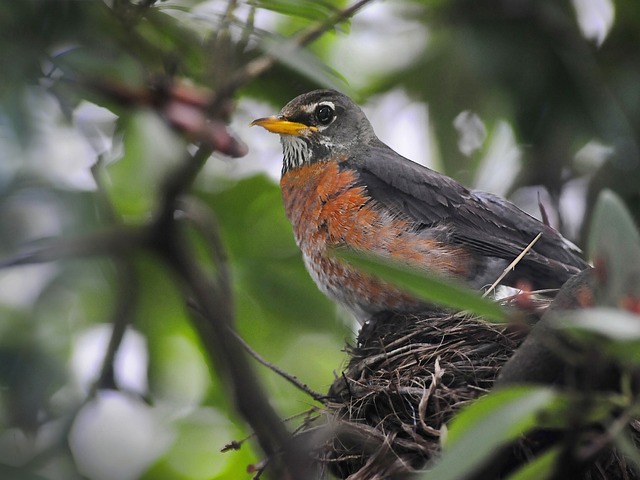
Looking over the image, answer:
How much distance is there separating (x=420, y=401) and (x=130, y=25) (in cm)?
169

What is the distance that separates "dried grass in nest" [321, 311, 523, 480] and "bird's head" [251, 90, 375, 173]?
3.86ft

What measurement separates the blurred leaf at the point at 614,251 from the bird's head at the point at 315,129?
296 centimetres

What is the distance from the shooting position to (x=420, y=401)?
333 cm

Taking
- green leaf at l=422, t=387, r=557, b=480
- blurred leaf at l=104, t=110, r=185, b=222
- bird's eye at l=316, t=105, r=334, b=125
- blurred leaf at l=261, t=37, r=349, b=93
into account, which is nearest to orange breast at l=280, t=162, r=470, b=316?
bird's eye at l=316, t=105, r=334, b=125

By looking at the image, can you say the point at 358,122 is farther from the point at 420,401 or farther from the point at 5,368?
the point at 5,368

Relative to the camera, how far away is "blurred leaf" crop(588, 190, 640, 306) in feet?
5.84

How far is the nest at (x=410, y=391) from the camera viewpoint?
3121 mm

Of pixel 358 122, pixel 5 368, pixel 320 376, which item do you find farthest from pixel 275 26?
pixel 5 368

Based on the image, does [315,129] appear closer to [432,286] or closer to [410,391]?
[410,391]

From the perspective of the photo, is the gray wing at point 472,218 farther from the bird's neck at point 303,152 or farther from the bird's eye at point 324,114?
the bird's eye at point 324,114

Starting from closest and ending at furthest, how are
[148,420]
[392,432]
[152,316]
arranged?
[392,432], [152,316], [148,420]

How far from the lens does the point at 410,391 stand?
345cm

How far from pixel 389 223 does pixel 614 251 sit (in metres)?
2.48

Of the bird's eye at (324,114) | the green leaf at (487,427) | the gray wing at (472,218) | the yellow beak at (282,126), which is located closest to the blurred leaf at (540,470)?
the green leaf at (487,427)
